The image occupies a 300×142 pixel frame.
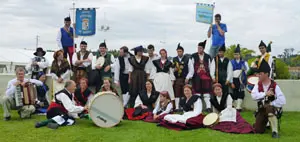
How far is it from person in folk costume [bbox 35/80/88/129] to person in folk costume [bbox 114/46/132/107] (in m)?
2.03

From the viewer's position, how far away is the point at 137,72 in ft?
27.7

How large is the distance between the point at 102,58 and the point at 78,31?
64.9 inches

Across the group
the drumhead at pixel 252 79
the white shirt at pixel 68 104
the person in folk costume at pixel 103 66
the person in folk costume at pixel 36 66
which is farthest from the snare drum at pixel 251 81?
the person in folk costume at pixel 36 66

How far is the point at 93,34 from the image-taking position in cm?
1043

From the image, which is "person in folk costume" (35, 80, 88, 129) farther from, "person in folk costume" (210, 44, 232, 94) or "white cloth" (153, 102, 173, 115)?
"person in folk costume" (210, 44, 232, 94)

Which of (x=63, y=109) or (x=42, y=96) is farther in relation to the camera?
(x=42, y=96)

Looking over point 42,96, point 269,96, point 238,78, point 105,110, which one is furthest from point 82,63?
point 269,96

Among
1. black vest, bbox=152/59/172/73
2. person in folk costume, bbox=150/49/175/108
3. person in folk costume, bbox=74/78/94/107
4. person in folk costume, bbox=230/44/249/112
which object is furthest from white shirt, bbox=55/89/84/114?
person in folk costume, bbox=230/44/249/112

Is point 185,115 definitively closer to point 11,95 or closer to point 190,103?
point 190,103

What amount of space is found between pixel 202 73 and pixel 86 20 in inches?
149

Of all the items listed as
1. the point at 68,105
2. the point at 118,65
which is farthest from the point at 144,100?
the point at 68,105

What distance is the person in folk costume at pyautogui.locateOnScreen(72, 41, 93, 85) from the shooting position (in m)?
8.52

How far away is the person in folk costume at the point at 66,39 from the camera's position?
931 cm

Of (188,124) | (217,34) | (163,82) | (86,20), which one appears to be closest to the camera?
(188,124)
